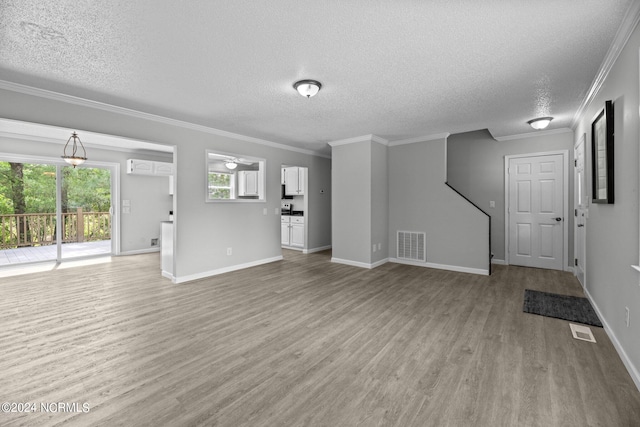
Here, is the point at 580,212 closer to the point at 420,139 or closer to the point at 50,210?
the point at 420,139

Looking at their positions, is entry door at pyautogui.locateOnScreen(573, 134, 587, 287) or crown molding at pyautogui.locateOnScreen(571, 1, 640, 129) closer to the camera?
crown molding at pyautogui.locateOnScreen(571, 1, 640, 129)

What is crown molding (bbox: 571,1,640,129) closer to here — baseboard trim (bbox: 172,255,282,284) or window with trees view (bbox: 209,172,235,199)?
baseboard trim (bbox: 172,255,282,284)

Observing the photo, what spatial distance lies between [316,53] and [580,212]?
14.7 feet

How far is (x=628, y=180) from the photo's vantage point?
2082 millimetres

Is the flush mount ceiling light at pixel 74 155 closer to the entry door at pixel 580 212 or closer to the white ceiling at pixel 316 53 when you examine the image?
the white ceiling at pixel 316 53

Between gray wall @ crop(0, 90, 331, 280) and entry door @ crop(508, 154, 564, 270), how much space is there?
173 inches

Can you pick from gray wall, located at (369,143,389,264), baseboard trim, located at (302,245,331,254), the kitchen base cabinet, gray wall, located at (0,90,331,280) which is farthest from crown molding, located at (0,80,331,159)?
baseboard trim, located at (302,245,331,254)

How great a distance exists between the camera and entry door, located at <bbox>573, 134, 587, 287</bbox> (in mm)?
3824

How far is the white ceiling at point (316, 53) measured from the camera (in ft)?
6.07

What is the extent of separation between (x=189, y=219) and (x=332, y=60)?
331 cm

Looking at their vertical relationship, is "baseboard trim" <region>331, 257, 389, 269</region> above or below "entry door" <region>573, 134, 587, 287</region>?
below

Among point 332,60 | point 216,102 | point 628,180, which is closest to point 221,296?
point 216,102

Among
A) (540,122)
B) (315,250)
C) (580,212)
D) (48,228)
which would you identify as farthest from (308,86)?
(48,228)

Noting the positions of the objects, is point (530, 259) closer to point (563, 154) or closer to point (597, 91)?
point (563, 154)
